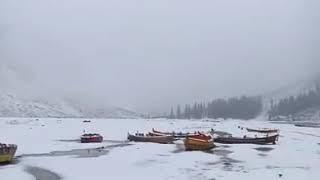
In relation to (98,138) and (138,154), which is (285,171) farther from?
(98,138)

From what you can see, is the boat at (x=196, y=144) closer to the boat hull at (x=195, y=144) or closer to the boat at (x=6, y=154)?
the boat hull at (x=195, y=144)

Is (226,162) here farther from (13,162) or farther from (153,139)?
(153,139)

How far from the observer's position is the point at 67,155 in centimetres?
5812

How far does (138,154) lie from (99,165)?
12076 mm

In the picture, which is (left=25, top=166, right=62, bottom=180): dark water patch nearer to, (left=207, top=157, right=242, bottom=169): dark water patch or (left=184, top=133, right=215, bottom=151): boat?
(left=207, top=157, right=242, bottom=169): dark water patch

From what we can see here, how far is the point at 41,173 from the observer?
142 feet

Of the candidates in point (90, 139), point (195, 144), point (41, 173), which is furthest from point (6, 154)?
point (90, 139)

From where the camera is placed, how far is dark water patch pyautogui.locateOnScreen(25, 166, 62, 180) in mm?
40400

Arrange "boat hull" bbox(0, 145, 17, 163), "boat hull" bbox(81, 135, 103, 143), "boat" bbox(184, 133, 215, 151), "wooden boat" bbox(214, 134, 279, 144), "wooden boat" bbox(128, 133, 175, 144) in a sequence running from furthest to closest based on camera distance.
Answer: "wooden boat" bbox(214, 134, 279, 144), "wooden boat" bbox(128, 133, 175, 144), "boat hull" bbox(81, 135, 103, 143), "boat" bbox(184, 133, 215, 151), "boat hull" bbox(0, 145, 17, 163)

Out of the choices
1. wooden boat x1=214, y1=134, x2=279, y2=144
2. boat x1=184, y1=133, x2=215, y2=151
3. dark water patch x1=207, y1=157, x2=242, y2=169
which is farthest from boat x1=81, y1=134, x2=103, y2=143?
dark water patch x1=207, y1=157, x2=242, y2=169

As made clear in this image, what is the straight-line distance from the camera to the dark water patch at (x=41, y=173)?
1591 inches

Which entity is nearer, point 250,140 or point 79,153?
point 79,153

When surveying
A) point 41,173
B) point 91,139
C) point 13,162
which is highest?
point 91,139

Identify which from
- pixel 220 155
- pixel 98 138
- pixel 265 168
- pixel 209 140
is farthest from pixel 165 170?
pixel 98 138
